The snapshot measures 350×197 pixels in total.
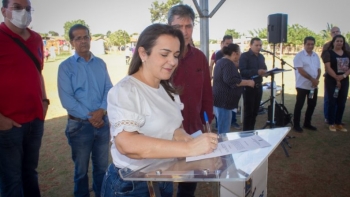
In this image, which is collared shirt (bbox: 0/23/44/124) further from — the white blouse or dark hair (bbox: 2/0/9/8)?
the white blouse

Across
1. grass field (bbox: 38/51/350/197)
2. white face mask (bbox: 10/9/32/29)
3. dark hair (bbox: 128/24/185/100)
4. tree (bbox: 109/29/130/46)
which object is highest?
tree (bbox: 109/29/130/46)

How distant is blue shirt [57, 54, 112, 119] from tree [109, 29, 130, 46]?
5695 cm

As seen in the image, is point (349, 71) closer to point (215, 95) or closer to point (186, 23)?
point (215, 95)

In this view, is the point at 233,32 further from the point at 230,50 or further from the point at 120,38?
the point at 230,50

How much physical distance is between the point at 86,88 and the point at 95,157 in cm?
75

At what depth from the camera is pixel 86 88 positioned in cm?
263

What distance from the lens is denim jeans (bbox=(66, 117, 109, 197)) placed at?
2.57 metres

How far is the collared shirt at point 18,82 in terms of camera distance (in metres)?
2.10

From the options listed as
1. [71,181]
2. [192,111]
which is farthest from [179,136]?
[71,181]

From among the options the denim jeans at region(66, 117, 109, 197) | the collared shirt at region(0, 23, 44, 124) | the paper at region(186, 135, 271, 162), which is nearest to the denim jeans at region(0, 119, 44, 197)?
the collared shirt at region(0, 23, 44, 124)

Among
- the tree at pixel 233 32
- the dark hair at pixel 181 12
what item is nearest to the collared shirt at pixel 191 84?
the dark hair at pixel 181 12

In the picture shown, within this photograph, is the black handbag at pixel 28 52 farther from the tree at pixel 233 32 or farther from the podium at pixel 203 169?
the tree at pixel 233 32

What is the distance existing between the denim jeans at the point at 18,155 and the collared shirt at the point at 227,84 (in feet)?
9.10

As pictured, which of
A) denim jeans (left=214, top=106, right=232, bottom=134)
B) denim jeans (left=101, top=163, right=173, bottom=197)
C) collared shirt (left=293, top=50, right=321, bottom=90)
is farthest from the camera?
collared shirt (left=293, top=50, right=321, bottom=90)
